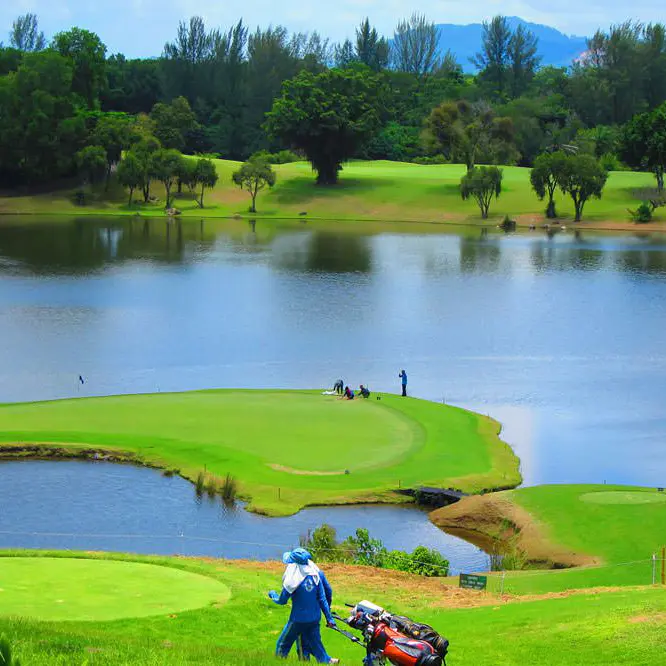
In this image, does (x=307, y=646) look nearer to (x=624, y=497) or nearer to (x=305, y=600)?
(x=305, y=600)

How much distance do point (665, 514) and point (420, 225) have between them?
97.8 meters

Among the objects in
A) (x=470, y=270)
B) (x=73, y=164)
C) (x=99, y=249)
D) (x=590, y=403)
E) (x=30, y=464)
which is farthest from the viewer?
(x=73, y=164)

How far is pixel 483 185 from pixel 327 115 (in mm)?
20469

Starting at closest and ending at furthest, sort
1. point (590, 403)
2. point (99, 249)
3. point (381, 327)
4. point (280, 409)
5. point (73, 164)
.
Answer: point (280, 409), point (590, 403), point (381, 327), point (99, 249), point (73, 164)

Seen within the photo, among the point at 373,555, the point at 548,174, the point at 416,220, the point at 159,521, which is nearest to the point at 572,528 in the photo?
the point at 373,555

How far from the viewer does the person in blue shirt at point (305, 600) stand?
14.2 m

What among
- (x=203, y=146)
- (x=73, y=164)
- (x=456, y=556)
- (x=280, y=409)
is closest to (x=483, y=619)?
(x=456, y=556)

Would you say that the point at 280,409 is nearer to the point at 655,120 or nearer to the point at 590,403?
the point at 590,403

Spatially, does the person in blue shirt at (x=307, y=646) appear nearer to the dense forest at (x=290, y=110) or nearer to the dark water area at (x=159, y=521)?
the dark water area at (x=159, y=521)

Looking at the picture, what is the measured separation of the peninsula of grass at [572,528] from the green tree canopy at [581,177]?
290 feet

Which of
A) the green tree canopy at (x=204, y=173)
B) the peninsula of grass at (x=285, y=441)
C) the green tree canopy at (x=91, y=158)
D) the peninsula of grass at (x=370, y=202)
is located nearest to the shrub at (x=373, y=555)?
the peninsula of grass at (x=285, y=441)

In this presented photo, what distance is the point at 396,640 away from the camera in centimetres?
1302

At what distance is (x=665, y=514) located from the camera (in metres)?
29.8

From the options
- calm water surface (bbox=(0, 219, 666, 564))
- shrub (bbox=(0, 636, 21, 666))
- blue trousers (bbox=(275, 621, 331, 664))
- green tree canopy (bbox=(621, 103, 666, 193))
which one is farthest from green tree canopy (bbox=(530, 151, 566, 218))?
shrub (bbox=(0, 636, 21, 666))
